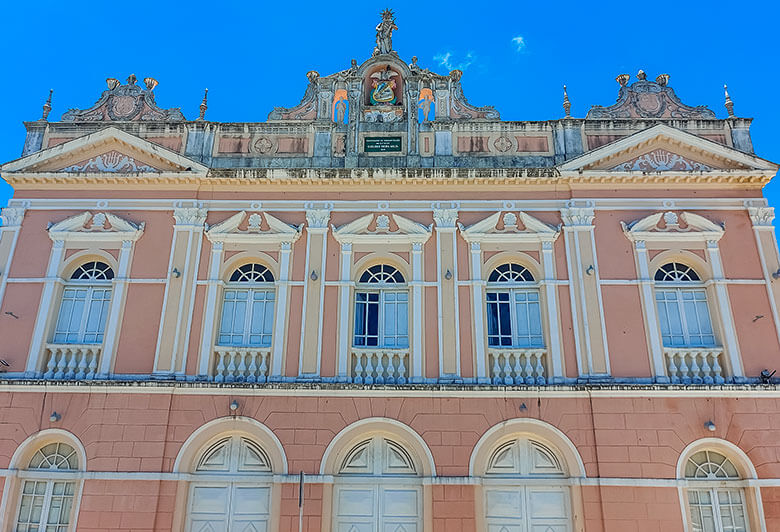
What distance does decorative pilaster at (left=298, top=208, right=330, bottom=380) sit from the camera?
11734 mm

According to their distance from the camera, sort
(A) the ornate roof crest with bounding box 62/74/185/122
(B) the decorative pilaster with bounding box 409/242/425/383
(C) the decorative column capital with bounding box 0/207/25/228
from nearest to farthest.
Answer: (B) the decorative pilaster with bounding box 409/242/425/383, (C) the decorative column capital with bounding box 0/207/25/228, (A) the ornate roof crest with bounding box 62/74/185/122

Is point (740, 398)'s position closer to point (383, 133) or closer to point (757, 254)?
point (757, 254)

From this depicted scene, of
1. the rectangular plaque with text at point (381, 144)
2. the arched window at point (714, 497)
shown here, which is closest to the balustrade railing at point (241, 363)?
the rectangular plaque with text at point (381, 144)

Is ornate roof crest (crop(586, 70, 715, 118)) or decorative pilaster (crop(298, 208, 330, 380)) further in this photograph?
ornate roof crest (crop(586, 70, 715, 118))

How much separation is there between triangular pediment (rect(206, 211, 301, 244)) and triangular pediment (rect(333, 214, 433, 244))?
1040 mm

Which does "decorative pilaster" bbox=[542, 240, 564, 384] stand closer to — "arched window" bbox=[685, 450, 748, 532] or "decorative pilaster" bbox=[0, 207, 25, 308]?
"arched window" bbox=[685, 450, 748, 532]

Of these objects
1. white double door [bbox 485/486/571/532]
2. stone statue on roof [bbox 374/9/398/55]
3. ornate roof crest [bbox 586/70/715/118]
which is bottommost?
white double door [bbox 485/486/571/532]

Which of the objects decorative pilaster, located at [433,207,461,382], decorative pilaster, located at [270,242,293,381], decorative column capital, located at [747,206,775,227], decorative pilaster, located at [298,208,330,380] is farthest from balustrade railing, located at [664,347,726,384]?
decorative pilaster, located at [270,242,293,381]

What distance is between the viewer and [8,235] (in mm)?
12922

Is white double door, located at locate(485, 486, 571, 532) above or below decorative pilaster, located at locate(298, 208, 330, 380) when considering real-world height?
below

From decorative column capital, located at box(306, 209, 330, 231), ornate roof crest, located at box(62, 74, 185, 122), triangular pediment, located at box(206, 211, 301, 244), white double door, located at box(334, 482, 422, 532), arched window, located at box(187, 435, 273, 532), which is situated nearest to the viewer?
white double door, located at box(334, 482, 422, 532)

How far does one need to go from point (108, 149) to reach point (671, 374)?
42.4ft

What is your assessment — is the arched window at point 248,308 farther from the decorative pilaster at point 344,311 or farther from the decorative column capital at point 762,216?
the decorative column capital at point 762,216

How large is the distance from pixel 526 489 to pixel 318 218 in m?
6.79
